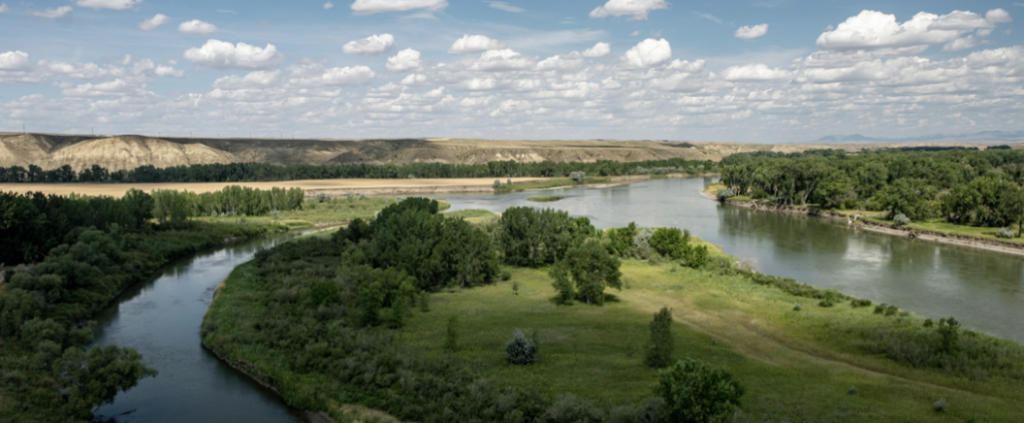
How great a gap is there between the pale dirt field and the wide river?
136ft

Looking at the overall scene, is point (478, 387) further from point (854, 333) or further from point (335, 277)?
point (335, 277)

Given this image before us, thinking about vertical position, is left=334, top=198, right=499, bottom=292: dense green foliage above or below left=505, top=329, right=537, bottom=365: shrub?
above

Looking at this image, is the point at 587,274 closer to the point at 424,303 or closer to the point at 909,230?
the point at 424,303

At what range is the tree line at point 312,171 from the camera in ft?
374

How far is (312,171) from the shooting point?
131250mm

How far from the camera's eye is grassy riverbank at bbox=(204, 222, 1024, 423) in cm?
1967

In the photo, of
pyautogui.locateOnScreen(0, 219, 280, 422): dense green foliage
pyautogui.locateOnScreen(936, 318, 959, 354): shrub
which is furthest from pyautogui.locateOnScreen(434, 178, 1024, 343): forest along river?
pyautogui.locateOnScreen(0, 219, 280, 422): dense green foliage

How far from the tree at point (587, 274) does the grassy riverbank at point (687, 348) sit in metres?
1.02

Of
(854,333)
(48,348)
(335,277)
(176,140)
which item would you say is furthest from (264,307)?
(176,140)

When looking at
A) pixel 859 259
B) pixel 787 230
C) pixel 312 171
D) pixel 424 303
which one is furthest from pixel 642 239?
pixel 312 171

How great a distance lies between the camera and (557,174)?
142 m

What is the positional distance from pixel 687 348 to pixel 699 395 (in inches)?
350

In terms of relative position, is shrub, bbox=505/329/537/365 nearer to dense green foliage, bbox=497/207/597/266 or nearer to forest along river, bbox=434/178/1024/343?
dense green foliage, bbox=497/207/597/266

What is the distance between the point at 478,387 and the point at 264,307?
17200 millimetres
